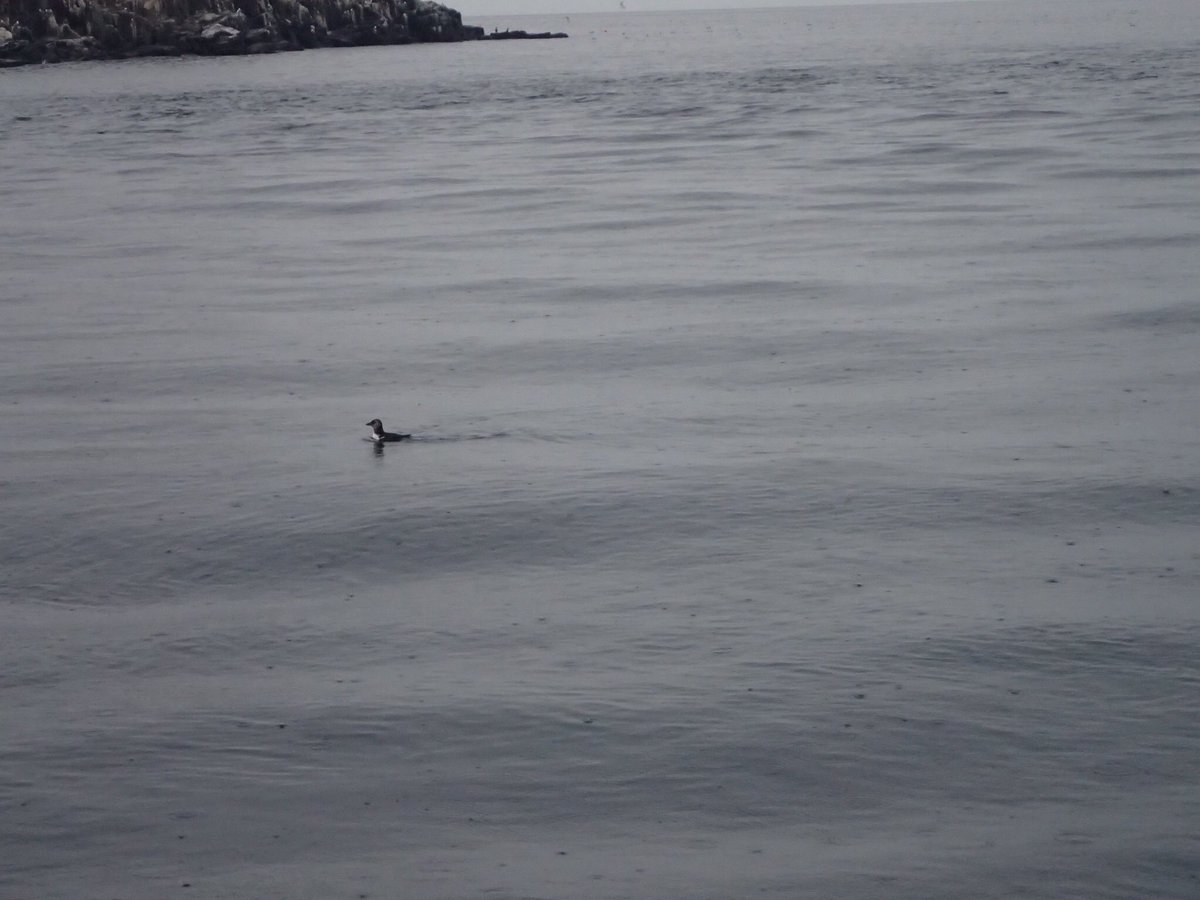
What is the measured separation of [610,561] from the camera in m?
9.18

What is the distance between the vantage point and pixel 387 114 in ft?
171

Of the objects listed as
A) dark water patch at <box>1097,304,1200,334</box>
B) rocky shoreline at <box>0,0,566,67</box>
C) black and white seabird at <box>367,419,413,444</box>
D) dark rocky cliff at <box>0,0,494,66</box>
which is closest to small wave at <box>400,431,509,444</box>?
black and white seabird at <box>367,419,413,444</box>

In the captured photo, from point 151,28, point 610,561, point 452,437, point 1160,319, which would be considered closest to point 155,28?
point 151,28

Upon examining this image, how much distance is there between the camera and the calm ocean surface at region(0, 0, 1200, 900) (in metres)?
6.09

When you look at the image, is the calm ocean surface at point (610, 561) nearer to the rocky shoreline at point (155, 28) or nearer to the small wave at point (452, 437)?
the small wave at point (452, 437)

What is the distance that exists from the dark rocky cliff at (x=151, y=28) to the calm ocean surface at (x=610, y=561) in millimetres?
94901

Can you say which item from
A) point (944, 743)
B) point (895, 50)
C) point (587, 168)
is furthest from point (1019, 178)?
point (895, 50)

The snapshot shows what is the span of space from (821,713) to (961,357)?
727 centimetres

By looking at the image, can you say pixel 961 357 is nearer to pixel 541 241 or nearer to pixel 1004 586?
pixel 1004 586

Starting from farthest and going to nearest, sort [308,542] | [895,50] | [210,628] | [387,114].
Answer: [895,50], [387,114], [308,542], [210,628]

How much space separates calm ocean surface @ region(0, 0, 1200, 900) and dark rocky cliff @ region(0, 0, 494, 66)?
3736 inches

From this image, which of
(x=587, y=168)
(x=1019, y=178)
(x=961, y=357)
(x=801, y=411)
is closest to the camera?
(x=801, y=411)

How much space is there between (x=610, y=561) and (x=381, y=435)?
289cm

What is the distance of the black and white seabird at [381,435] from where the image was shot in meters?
11.5
